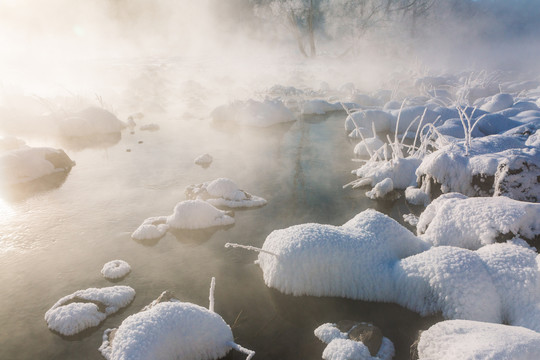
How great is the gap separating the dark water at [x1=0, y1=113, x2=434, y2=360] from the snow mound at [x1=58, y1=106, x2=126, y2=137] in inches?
67.3

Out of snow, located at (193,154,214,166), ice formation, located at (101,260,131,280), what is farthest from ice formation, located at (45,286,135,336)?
snow, located at (193,154,214,166)

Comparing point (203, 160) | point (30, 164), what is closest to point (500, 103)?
point (203, 160)

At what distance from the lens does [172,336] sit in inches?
120

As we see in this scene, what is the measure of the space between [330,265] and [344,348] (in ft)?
3.45

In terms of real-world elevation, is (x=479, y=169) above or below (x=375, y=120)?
below

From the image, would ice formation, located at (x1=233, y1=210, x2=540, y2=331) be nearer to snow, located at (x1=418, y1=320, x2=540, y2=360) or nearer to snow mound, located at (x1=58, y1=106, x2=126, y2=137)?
snow, located at (x1=418, y1=320, x2=540, y2=360)

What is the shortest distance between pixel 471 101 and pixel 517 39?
121ft

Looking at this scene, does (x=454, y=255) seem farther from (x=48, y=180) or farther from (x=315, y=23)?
(x=315, y=23)

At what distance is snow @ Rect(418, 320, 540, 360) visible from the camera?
7.98 ft

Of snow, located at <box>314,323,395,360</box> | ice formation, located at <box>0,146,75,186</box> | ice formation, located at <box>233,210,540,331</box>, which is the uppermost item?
ice formation, located at <box>0,146,75,186</box>

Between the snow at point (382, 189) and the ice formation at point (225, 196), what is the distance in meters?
2.32

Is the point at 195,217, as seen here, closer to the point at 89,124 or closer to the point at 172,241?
the point at 172,241

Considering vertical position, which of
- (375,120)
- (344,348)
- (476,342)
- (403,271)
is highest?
(375,120)

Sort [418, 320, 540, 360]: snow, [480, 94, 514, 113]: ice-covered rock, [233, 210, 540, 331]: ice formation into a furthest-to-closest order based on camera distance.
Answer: [480, 94, 514, 113]: ice-covered rock, [233, 210, 540, 331]: ice formation, [418, 320, 540, 360]: snow
